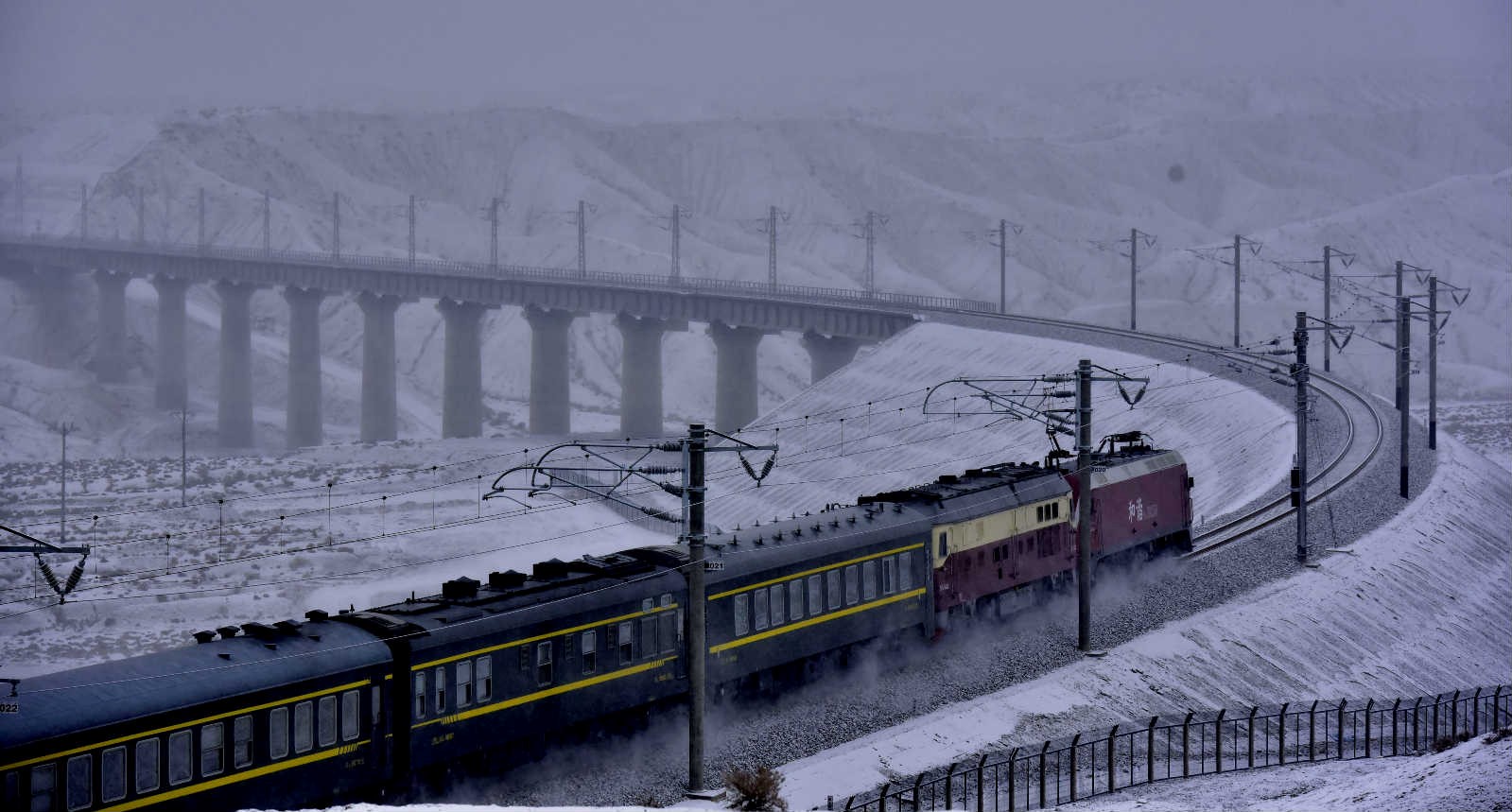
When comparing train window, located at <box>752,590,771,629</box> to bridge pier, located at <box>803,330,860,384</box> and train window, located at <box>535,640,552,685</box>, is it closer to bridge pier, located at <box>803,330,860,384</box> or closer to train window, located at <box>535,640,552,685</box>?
train window, located at <box>535,640,552,685</box>

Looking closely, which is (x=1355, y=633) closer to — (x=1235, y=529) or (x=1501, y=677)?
(x=1501, y=677)

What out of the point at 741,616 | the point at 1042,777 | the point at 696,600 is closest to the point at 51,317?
the point at 741,616

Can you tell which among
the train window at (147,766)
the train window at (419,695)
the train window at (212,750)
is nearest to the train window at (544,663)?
the train window at (419,695)

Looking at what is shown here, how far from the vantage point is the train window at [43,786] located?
872 inches

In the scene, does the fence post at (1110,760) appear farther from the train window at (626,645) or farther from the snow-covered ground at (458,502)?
the snow-covered ground at (458,502)

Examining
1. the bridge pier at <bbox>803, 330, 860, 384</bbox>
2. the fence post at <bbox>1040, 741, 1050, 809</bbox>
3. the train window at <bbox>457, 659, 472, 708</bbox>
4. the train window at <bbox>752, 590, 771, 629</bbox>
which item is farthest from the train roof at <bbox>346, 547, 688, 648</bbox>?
the bridge pier at <bbox>803, 330, 860, 384</bbox>

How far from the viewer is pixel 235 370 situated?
492ft

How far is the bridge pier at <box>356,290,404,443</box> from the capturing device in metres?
141

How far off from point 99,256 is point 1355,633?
143024mm

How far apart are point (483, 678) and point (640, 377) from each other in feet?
316

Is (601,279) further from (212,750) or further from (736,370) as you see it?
(212,750)

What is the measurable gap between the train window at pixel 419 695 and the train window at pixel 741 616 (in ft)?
26.2

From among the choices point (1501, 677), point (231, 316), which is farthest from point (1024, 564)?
point (231, 316)

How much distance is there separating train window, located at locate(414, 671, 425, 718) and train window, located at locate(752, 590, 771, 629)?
336 inches
